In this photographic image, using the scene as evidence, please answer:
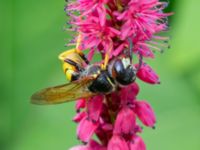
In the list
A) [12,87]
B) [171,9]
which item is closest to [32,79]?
[12,87]

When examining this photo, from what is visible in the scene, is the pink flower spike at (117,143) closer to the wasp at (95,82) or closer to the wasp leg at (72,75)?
the wasp at (95,82)

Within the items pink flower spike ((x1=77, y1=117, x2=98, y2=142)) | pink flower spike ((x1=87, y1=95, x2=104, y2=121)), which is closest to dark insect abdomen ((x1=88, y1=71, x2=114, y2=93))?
pink flower spike ((x1=87, y1=95, x2=104, y2=121))

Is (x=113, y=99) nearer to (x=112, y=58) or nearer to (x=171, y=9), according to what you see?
(x=112, y=58)

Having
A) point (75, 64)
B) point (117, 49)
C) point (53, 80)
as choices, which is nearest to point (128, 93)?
point (117, 49)

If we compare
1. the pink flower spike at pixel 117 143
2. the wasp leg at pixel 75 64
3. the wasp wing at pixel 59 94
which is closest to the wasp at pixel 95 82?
the wasp wing at pixel 59 94

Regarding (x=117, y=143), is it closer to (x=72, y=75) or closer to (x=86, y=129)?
(x=86, y=129)

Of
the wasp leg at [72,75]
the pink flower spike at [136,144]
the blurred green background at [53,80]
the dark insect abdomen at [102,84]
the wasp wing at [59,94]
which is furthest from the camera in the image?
the blurred green background at [53,80]
